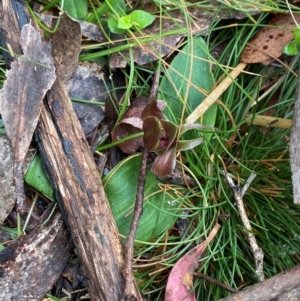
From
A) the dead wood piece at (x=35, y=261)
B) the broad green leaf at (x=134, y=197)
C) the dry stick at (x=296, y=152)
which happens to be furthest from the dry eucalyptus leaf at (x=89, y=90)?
the dry stick at (x=296, y=152)

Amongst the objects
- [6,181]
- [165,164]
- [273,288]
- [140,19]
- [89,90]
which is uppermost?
[140,19]

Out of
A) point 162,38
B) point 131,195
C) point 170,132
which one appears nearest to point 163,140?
point 170,132

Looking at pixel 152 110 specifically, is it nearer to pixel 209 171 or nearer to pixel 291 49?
pixel 209 171

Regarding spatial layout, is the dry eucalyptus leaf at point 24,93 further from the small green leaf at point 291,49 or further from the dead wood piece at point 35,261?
the small green leaf at point 291,49

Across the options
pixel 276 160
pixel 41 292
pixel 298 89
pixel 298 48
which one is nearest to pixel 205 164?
pixel 276 160

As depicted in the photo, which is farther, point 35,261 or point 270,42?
point 270,42

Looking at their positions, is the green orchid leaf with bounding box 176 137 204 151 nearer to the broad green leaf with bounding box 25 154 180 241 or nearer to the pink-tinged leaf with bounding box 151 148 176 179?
the pink-tinged leaf with bounding box 151 148 176 179
